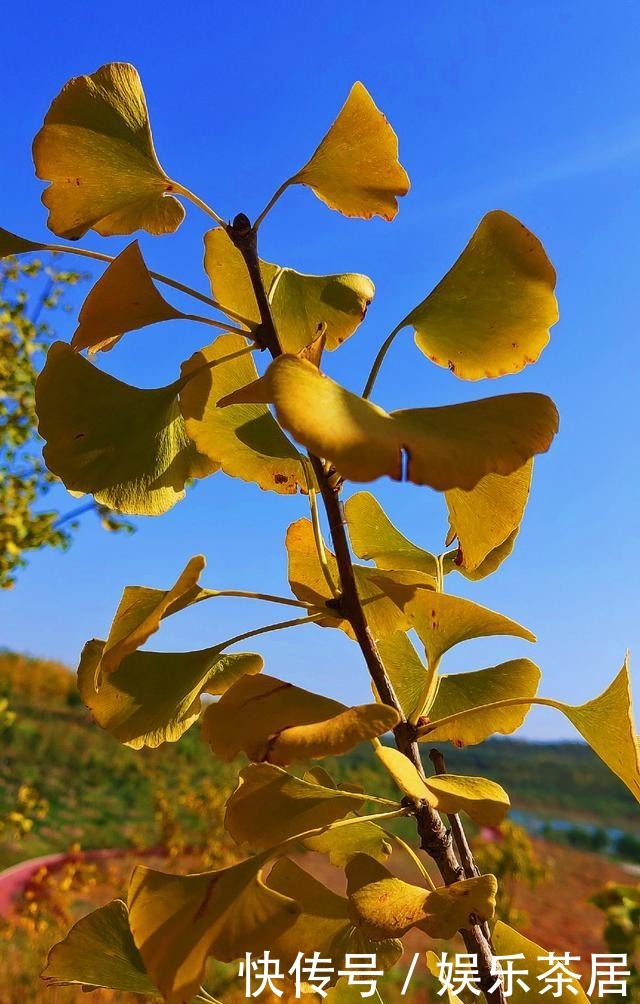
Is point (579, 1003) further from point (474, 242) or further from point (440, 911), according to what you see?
point (474, 242)

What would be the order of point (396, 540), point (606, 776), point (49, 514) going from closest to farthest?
point (396, 540) → point (49, 514) → point (606, 776)

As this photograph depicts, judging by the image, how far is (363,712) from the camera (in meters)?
0.40

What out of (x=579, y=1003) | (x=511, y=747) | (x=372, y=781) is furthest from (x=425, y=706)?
(x=511, y=747)

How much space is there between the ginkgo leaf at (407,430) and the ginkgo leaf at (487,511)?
11 cm

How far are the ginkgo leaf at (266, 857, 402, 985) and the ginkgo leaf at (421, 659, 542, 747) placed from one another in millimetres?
123

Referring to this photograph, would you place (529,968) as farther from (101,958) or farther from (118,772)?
(118,772)

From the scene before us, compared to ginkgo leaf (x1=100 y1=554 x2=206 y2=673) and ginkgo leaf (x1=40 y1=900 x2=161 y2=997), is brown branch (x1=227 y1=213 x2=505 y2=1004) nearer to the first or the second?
ginkgo leaf (x1=100 y1=554 x2=206 y2=673)

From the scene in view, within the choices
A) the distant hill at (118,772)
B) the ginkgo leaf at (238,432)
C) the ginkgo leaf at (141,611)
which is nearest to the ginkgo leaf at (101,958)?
the ginkgo leaf at (141,611)

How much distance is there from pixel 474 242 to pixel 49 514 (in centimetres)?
288

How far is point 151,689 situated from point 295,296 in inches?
12.2

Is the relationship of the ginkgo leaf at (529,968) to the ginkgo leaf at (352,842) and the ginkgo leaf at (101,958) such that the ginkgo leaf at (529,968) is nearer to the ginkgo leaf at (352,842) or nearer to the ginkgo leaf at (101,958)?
the ginkgo leaf at (352,842)

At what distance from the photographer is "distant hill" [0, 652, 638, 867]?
5040mm

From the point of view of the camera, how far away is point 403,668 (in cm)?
67

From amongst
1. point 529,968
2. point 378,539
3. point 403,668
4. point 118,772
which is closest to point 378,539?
point 378,539
